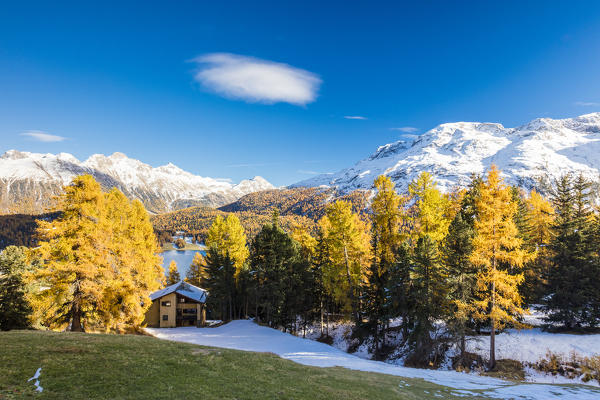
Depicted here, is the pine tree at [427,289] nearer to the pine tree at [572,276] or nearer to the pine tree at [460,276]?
the pine tree at [460,276]

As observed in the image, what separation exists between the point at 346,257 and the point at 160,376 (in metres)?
22.0

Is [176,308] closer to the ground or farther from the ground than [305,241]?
closer to the ground

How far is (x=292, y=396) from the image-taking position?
1084cm

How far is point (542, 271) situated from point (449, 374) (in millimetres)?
17798

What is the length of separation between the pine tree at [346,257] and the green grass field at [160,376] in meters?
14.4

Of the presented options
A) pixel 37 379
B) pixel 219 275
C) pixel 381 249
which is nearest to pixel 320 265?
pixel 381 249

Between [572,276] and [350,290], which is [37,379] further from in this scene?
[572,276]

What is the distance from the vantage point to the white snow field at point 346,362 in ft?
48.3

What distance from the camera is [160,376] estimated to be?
11156mm

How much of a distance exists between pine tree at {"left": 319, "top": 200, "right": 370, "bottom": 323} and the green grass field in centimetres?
1443

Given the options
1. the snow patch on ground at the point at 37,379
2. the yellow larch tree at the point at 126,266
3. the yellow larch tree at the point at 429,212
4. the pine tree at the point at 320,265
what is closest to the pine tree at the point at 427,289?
the yellow larch tree at the point at 429,212

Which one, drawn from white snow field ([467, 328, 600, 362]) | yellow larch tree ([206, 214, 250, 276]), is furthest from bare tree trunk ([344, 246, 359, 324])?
yellow larch tree ([206, 214, 250, 276])

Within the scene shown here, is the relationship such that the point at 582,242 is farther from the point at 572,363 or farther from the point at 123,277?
the point at 123,277

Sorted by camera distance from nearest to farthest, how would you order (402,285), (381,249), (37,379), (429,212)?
(37,379) → (402,285) → (429,212) → (381,249)
